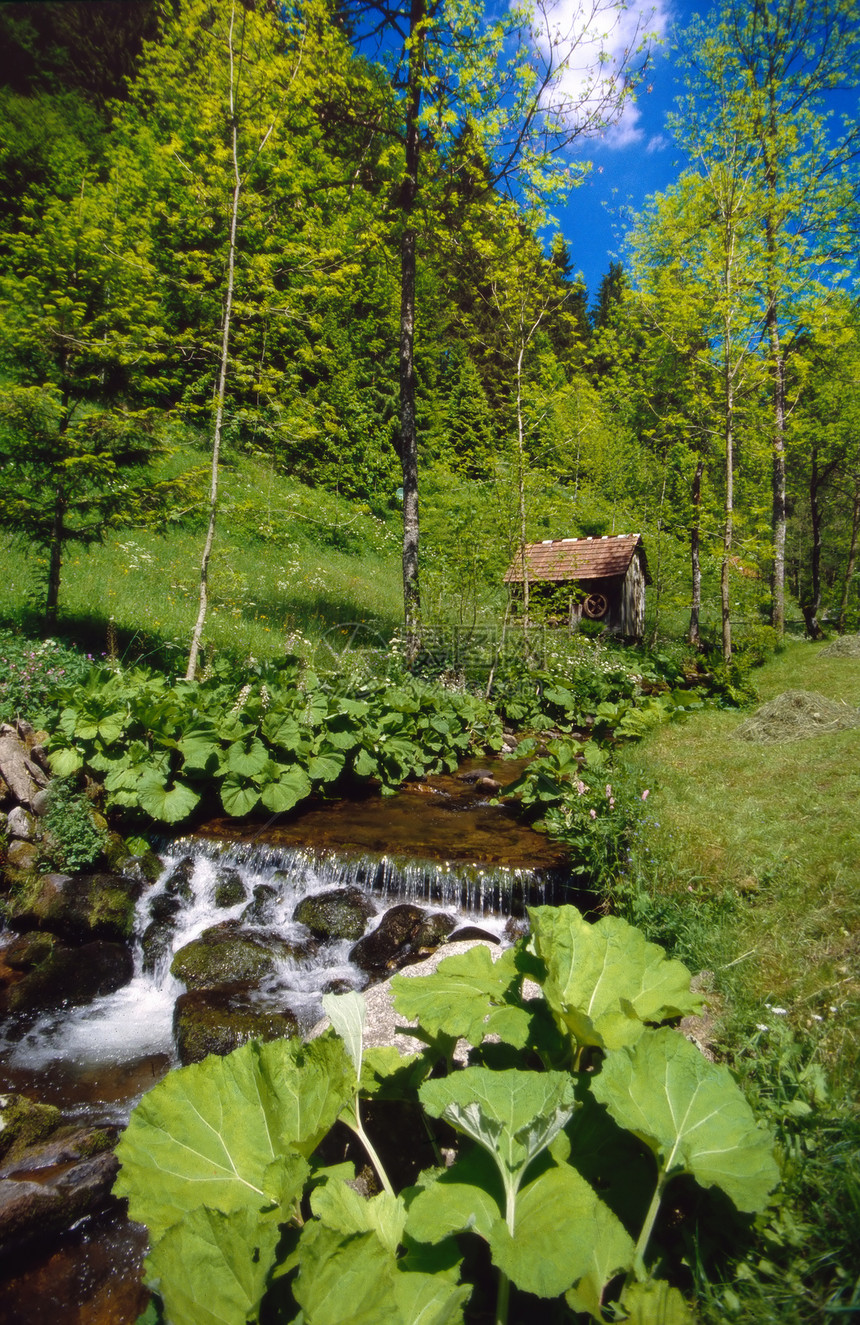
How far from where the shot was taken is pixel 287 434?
920 centimetres

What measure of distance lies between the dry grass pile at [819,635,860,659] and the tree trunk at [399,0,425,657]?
326 inches

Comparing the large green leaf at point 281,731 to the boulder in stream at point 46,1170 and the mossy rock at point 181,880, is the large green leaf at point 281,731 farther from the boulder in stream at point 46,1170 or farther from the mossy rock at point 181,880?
the boulder in stream at point 46,1170

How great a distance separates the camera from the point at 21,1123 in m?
3.29

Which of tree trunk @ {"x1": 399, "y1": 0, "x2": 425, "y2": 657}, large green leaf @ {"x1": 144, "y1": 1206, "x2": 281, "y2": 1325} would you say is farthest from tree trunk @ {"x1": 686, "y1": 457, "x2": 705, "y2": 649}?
large green leaf @ {"x1": 144, "y1": 1206, "x2": 281, "y2": 1325}

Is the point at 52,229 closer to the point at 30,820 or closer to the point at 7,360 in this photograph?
the point at 7,360

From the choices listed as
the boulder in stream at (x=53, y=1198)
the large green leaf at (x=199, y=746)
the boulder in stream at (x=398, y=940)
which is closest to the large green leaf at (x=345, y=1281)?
the boulder in stream at (x=53, y=1198)

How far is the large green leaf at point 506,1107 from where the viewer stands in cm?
141

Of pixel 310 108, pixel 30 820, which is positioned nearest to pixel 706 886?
pixel 30 820

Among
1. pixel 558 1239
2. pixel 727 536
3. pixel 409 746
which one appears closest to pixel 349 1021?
pixel 558 1239

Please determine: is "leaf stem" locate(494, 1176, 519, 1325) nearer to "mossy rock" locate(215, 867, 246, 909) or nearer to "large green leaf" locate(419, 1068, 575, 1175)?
"large green leaf" locate(419, 1068, 575, 1175)

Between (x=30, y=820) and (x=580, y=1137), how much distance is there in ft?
19.0

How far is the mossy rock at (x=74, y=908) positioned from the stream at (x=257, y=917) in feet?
0.50

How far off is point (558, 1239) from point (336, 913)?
4.31 m

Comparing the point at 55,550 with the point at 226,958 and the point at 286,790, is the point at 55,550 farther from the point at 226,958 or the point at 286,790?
the point at 226,958
